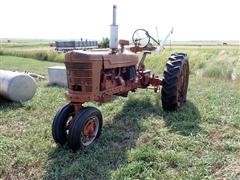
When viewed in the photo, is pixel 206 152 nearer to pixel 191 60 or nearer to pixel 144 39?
pixel 144 39

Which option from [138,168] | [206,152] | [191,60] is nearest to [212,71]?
[191,60]

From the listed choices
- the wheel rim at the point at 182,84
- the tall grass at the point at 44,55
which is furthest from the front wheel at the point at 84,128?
the tall grass at the point at 44,55

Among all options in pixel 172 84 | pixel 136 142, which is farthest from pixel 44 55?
pixel 136 142

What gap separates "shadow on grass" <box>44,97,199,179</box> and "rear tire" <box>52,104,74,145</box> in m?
0.16

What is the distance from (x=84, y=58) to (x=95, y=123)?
40.5 inches

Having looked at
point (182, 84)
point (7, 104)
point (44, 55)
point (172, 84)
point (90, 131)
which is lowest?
point (44, 55)

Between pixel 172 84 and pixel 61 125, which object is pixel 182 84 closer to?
pixel 172 84

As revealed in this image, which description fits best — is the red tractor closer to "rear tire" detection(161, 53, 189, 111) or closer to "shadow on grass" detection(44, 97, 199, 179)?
"rear tire" detection(161, 53, 189, 111)

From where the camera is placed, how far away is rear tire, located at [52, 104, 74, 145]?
5160mm

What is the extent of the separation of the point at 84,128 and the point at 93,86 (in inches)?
26.8

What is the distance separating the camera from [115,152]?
4977 millimetres

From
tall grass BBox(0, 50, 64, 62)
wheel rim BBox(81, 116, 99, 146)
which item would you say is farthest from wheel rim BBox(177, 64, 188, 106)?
tall grass BBox(0, 50, 64, 62)

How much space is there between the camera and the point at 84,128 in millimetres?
5078

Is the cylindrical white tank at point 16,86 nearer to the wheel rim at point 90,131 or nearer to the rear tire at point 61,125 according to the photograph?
the rear tire at point 61,125
